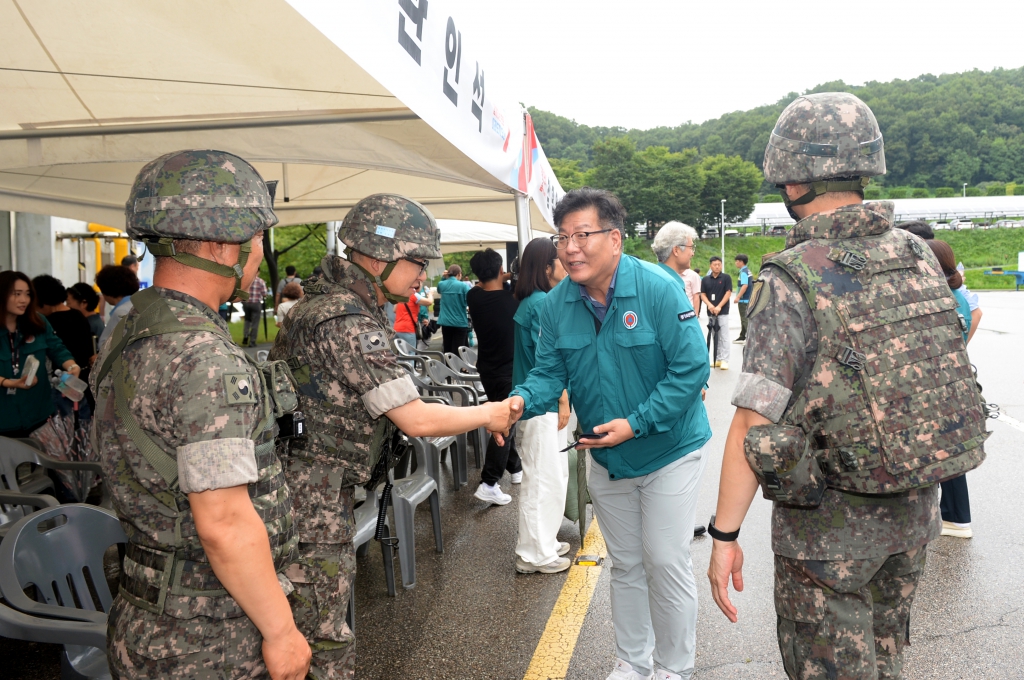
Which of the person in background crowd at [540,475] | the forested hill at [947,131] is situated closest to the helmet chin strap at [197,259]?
the person in background crowd at [540,475]

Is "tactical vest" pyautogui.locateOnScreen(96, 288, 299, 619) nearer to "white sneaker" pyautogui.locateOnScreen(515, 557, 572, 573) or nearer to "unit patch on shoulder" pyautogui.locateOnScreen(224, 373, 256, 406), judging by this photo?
"unit patch on shoulder" pyautogui.locateOnScreen(224, 373, 256, 406)

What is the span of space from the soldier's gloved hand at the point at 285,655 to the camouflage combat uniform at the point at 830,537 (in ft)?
4.16

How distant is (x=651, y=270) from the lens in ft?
10.2

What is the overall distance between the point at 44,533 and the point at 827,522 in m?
2.72

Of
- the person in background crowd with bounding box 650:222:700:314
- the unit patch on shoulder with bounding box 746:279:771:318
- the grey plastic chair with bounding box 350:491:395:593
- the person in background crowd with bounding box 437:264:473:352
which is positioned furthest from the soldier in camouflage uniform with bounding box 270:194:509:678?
the person in background crowd with bounding box 437:264:473:352

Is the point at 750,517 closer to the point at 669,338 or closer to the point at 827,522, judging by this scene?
the point at 669,338

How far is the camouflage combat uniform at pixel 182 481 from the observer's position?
1625 millimetres

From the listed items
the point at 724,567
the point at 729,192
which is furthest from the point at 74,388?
the point at 729,192

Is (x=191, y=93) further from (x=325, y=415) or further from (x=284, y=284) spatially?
(x=284, y=284)

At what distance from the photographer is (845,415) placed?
1.97 meters

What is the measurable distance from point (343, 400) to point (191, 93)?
1.59 metres

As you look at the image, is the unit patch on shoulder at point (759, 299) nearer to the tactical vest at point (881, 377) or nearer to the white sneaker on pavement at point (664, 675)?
the tactical vest at point (881, 377)

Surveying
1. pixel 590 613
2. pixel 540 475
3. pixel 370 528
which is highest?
pixel 540 475

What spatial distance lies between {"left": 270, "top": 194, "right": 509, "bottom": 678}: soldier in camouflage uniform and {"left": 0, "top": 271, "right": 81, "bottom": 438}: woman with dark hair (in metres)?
3.37
